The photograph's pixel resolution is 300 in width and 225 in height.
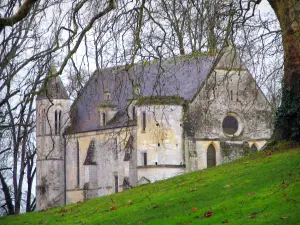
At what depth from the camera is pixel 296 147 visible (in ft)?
95.3

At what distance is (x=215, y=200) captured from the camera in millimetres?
23484

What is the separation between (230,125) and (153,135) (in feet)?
18.2

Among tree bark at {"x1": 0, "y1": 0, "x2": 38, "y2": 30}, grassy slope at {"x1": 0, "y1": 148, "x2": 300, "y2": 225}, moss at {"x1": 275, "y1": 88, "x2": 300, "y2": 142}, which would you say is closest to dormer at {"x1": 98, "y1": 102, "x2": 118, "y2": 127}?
grassy slope at {"x1": 0, "y1": 148, "x2": 300, "y2": 225}

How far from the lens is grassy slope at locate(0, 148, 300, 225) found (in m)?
20.7

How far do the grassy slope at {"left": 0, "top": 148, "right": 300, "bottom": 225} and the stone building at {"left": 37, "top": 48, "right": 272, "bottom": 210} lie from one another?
75.0 feet

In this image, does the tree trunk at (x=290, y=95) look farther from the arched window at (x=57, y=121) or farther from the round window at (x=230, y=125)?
the arched window at (x=57, y=121)

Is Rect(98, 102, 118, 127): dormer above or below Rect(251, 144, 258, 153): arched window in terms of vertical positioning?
above

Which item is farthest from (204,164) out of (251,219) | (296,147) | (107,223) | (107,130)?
(251,219)

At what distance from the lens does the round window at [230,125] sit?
192 feet

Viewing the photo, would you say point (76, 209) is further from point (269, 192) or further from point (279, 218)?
point (279, 218)

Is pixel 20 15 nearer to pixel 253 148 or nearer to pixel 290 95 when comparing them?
pixel 290 95

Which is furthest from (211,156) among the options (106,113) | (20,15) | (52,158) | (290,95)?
(20,15)

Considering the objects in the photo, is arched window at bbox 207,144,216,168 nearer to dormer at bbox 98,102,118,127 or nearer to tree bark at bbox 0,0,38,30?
dormer at bbox 98,102,118,127

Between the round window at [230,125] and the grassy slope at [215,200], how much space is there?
90.8 feet
